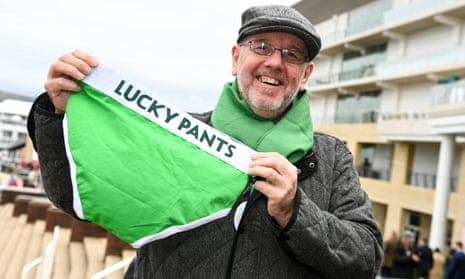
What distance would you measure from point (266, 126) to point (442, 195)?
16.9 metres

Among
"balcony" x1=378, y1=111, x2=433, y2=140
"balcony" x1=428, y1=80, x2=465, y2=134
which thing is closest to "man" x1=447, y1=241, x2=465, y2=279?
"balcony" x1=428, y1=80, x2=465, y2=134

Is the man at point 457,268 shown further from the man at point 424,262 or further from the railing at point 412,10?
the railing at point 412,10

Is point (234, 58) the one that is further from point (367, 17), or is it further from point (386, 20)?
point (367, 17)

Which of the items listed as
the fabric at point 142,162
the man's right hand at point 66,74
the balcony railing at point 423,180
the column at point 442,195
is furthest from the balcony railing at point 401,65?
the man's right hand at point 66,74

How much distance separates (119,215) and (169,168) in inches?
10.5

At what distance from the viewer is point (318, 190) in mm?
1889

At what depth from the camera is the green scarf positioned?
6.13 ft

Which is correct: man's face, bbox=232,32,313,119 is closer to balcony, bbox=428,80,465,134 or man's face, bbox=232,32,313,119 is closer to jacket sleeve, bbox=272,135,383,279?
jacket sleeve, bbox=272,135,383,279

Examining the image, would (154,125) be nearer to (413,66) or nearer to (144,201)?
(144,201)

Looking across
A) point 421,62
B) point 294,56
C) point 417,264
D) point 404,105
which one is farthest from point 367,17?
point 294,56

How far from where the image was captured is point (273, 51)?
6.37 ft

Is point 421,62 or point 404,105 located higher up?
point 421,62

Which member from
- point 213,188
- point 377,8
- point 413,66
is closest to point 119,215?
point 213,188

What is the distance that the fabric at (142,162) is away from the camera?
1.76 meters
